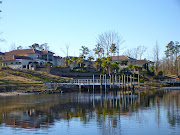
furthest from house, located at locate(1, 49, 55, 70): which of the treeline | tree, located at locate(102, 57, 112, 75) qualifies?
the treeline

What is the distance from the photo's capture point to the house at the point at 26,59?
226 ft

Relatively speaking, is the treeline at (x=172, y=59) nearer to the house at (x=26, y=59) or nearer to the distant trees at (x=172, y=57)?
the distant trees at (x=172, y=57)

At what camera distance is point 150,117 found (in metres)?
24.0

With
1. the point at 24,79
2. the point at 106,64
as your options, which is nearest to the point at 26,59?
the point at 24,79

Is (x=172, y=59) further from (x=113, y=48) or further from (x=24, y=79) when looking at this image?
(x=24, y=79)

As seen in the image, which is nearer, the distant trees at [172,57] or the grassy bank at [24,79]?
the grassy bank at [24,79]

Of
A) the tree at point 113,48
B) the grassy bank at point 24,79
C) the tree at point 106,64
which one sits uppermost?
the tree at point 113,48

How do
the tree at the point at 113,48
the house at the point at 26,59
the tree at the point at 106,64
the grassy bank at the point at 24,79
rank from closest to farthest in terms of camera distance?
the grassy bank at the point at 24,79, the house at the point at 26,59, the tree at the point at 106,64, the tree at the point at 113,48

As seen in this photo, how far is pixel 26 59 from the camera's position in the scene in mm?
70812

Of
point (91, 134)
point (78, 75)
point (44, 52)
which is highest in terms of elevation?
point (44, 52)

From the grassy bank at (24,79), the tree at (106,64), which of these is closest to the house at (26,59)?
the grassy bank at (24,79)

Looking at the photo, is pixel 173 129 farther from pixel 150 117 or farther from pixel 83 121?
pixel 83 121

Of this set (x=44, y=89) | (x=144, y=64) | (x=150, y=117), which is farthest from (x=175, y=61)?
(x=150, y=117)

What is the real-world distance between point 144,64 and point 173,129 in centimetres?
7476
